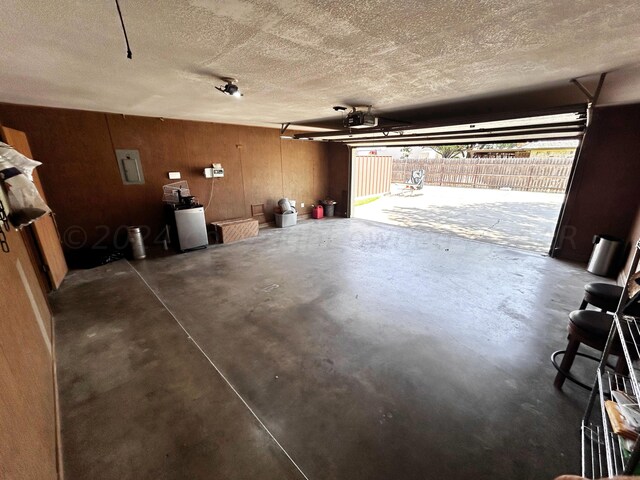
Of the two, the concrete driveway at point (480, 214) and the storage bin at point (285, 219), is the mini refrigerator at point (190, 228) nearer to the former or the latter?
the storage bin at point (285, 219)

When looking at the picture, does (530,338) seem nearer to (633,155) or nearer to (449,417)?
(449,417)

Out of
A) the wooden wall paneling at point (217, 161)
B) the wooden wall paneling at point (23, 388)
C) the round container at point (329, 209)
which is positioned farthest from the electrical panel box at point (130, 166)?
the round container at point (329, 209)

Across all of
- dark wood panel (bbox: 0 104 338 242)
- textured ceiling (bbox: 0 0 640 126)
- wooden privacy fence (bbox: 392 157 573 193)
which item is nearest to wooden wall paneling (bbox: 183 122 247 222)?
dark wood panel (bbox: 0 104 338 242)

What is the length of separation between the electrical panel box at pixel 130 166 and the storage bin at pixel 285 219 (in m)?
3.27

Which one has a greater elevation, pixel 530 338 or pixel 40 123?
pixel 40 123

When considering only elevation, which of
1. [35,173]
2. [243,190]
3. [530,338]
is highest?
[35,173]

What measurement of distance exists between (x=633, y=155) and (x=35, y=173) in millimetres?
9257

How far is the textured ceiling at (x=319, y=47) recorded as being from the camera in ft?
4.54

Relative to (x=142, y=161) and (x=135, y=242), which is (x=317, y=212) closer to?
(x=142, y=161)

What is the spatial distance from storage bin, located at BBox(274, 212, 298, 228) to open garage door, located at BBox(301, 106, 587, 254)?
2220 millimetres

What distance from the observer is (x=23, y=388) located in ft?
4.67

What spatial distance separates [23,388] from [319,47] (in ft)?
9.16

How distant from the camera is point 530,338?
2.73 meters

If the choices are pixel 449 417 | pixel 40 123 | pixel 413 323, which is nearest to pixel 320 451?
pixel 449 417
